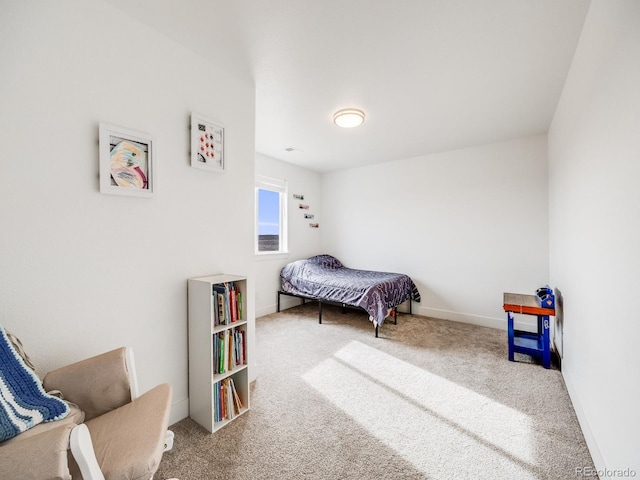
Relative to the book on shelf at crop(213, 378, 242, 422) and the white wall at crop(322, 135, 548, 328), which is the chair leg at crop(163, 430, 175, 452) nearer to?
the book on shelf at crop(213, 378, 242, 422)

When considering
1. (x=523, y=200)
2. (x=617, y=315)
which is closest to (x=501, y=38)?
(x=617, y=315)

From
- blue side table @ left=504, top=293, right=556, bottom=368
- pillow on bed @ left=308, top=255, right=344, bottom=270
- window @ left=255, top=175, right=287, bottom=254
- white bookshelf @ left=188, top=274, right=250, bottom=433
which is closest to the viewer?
white bookshelf @ left=188, top=274, right=250, bottom=433

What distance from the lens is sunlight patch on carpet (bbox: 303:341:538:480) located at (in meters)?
1.53

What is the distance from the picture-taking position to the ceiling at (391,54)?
1.57 metres

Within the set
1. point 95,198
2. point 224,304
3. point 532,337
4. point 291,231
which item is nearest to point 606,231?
point 532,337

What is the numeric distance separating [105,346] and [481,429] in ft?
7.87

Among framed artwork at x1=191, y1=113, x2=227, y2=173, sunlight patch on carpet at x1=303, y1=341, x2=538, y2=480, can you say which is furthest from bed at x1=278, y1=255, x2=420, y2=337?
framed artwork at x1=191, y1=113, x2=227, y2=173

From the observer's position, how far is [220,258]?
7.07ft

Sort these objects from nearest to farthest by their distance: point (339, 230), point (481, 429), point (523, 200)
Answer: point (481, 429)
point (523, 200)
point (339, 230)

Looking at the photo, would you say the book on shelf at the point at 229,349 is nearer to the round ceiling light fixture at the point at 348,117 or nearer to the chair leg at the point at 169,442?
the chair leg at the point at 169,442

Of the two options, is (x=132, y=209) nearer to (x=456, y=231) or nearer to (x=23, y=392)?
(x=23, y=392)

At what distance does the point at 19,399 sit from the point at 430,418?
2.22 metres

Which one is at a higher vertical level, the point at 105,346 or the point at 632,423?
the point at 105,346

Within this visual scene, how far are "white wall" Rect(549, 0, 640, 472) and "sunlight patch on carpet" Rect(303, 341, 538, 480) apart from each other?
1.36ft
